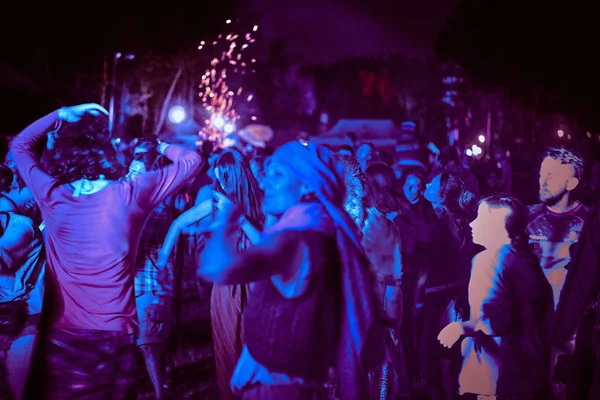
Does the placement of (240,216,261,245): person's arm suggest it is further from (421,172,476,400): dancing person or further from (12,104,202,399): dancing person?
(421,172,476,400): dancing person

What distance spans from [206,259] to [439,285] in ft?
12.6

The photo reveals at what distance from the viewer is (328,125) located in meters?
76.3

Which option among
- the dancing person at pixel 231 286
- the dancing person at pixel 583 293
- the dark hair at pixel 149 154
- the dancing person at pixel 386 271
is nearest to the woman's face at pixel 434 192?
the dancing person at pixel 386 271

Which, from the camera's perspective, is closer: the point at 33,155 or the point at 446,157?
the point at 33,155

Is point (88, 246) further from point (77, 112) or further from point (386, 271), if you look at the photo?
point (386, 271)

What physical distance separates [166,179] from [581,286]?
3.26 meters

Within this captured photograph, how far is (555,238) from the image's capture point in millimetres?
5102

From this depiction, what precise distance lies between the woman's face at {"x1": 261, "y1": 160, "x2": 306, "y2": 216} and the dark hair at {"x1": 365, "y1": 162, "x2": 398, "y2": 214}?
2.45 metres

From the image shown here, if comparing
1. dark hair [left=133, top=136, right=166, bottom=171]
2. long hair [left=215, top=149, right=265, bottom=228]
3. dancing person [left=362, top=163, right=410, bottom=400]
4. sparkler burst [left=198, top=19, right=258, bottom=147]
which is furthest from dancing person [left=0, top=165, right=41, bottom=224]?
sparkler burst [left=198, top=19, right=258, bottom=147]

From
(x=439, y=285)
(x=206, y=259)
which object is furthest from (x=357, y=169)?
(x=206, y=259)

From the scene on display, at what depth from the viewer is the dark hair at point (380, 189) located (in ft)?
17.5

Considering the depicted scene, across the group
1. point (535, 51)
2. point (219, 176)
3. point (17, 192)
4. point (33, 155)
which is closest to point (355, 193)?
point (219, 176)

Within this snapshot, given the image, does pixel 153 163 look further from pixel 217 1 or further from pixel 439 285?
pixel 217 1

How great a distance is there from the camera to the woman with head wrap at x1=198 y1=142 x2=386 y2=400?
266 cm
